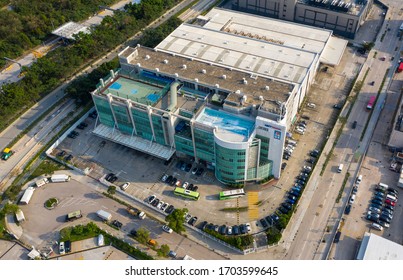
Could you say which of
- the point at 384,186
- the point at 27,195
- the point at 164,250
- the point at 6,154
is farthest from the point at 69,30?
the point at 384,186

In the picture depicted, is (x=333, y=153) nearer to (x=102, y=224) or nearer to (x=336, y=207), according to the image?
(x=336, y=207)

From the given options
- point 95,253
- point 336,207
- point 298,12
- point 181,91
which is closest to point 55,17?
point 181,91

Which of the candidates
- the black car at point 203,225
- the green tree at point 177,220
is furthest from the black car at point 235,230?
the green tree at point 177,220

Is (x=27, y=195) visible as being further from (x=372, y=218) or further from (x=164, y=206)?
(x=372, y=218)

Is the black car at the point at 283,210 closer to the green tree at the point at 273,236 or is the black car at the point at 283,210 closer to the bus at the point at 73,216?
the green tree at the point at 273,236

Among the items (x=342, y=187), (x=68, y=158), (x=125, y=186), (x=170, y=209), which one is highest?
(x=342, y=187)

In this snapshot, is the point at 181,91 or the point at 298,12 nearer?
the point at 181,91

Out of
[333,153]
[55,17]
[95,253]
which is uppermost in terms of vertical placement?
[55,17]
